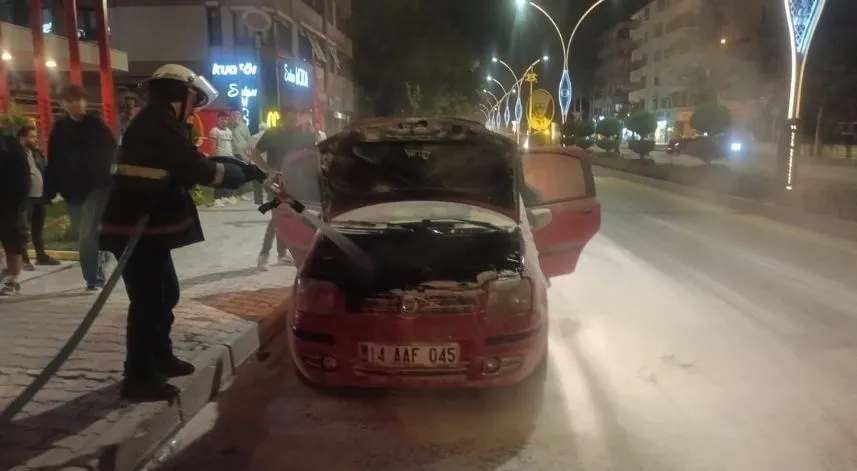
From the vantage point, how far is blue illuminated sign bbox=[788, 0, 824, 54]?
15.4m

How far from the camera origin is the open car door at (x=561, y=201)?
22.4 feet

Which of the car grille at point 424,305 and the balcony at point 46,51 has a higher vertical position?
the balcony at point 46,51

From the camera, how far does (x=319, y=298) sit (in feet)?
14.8

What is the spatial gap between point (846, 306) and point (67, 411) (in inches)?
270

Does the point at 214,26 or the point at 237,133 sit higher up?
the point at 214,26

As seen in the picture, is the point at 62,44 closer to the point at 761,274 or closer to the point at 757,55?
the point at 761,274

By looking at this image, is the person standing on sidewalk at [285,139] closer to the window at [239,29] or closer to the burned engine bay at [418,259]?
the burned engine bay at [418,259]

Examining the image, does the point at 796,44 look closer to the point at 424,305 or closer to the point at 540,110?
the point at 424,305

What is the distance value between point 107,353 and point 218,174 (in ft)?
5.90

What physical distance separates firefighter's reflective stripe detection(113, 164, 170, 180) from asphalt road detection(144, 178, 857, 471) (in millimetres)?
1498

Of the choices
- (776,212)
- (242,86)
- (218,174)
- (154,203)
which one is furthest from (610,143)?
(154,203)

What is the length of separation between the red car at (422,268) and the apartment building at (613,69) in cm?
10322

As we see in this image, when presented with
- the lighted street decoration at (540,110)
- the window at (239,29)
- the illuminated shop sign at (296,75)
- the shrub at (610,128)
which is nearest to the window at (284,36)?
the window at (239,29)

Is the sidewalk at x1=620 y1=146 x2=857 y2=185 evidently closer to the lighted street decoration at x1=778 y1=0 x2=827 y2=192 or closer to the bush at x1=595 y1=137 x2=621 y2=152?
the bush at x1=595 y1=137 x2=621 y2=152
